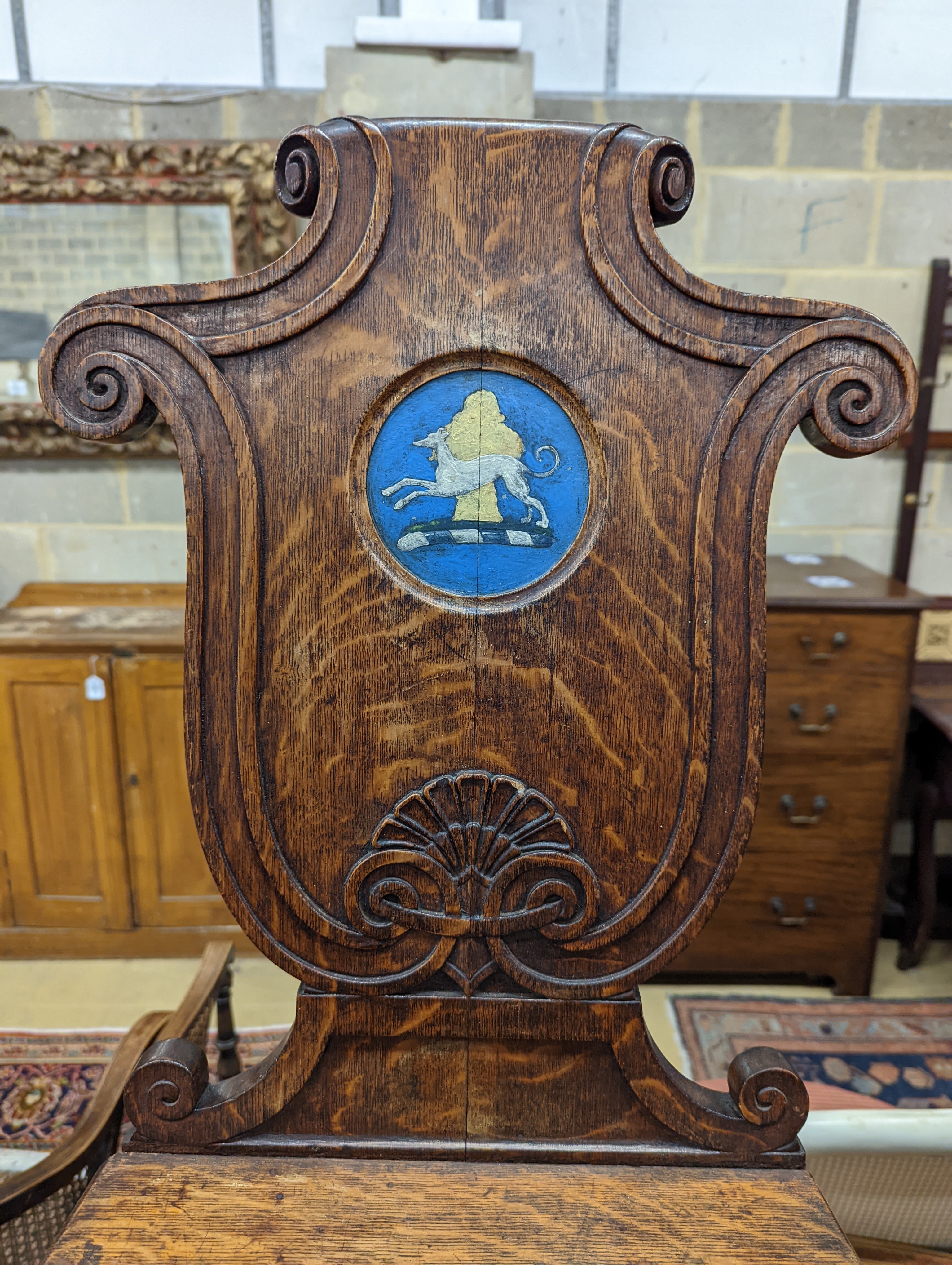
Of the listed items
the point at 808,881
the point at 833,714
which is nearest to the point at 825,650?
the point at 833,714

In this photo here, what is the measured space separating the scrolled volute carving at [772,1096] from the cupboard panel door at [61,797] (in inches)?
77.2

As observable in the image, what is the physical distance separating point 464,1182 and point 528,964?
20cm

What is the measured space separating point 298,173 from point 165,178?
192cm

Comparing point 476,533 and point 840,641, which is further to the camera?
point 840,641

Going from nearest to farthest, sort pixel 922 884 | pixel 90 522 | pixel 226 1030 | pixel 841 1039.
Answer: pixel 226 1030 → pixel 841 1039 → pixel 922 884 → pixel 90 522

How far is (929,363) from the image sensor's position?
2.45 m

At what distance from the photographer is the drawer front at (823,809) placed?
7.41 feet

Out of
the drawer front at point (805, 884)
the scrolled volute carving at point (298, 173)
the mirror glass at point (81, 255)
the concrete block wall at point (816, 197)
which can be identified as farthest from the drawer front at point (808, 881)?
the mirror glass at point (81, 255)

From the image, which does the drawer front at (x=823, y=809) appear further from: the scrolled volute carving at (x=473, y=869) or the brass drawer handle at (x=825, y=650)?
the scrolled volute carving at (x=473, y=869)

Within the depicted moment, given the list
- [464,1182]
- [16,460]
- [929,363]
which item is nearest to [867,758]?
[929,363]

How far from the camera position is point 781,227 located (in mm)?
Result: 2418

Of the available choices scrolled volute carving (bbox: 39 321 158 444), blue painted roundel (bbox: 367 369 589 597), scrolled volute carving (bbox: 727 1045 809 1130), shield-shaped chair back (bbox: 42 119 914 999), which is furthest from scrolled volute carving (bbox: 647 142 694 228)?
scrolled volute carving (bbox: 727 1045 809 1130)

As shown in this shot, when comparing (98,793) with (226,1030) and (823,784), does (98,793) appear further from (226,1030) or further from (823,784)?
(823,784)

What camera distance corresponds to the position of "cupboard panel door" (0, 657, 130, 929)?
2.35 meters
